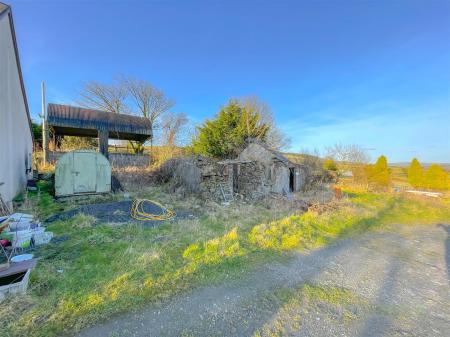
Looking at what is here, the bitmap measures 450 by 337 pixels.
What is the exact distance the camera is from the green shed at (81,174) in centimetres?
834

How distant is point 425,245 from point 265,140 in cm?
1731

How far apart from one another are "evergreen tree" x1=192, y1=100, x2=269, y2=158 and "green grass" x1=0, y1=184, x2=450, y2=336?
43.7 ft

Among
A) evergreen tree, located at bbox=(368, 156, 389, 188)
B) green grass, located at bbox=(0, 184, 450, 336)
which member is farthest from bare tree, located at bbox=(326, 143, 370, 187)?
green grass, located at bbox=(0, 184, 450, 336)

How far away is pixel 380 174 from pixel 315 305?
19981 mm

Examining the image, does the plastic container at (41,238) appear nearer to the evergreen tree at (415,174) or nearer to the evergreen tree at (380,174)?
the evergreen tree at (380,174)

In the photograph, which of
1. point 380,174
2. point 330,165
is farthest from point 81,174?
point 330,165

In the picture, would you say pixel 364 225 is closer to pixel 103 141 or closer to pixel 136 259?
pixel 136 259

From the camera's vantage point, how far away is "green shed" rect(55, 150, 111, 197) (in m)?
8.34

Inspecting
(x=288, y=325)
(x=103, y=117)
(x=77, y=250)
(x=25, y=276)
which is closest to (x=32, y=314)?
(x=25, y=276)

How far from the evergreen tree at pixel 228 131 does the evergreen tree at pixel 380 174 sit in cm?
1091

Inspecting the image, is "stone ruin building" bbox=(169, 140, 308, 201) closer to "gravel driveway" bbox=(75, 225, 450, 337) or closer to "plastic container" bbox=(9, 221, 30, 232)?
"gravel driveway" bbox=(75, 225, 450, 337)

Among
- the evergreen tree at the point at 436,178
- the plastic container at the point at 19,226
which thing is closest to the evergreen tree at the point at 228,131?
the plastic container at the point at 19,226

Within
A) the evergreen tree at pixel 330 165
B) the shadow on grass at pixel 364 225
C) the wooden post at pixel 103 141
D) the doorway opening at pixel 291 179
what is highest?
the wooden post at pixel 103 141

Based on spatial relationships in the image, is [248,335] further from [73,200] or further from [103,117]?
[103,117]
